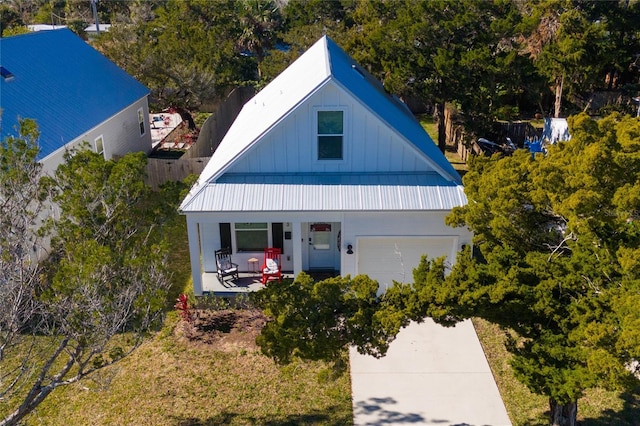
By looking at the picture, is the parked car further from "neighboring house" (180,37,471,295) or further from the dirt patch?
the dirt patch

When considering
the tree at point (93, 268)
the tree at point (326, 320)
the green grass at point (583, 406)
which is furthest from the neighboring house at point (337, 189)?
the tree at point (326, 320)

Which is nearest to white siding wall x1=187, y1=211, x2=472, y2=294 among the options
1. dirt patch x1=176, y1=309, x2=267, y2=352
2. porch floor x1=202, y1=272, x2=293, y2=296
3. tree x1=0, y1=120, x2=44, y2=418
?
porch floor x1=202, y1=272, x2=293, y2=296

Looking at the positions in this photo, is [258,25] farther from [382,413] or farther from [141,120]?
[382,413]

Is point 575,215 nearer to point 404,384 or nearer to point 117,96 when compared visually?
point 404,384

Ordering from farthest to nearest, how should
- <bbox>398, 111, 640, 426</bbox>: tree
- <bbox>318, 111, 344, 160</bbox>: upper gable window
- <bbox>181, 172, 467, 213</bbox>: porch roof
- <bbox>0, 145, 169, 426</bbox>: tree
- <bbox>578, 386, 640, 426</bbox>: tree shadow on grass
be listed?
<bbox>318, 111, 344, 160</bbox>: upper gable window, <bbox>181, 172, 467, 213</bbox>: porch roof, <bbox>578, 386, 640, 426</bbox>: tree shadow on grass, <bbox>0, 145, 169, 426</bbox>: tree, <bbox>398, 111, 640, 426</bbox>: tree

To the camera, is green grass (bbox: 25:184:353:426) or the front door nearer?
green grass (bbox: 25:184:353:426)

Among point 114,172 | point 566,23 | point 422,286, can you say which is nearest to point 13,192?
point 114,172

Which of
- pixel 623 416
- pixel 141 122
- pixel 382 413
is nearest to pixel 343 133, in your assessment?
pixel 382 413
